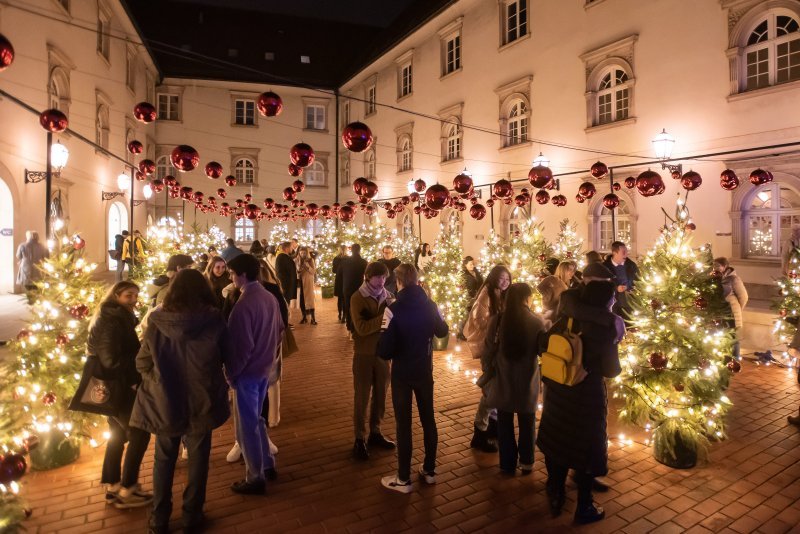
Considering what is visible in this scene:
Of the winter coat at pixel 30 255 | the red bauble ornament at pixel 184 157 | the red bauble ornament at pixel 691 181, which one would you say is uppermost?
the red bauble ornament at pixel 184 157

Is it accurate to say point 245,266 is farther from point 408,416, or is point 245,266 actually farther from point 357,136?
point 357,136

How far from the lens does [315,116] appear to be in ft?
108

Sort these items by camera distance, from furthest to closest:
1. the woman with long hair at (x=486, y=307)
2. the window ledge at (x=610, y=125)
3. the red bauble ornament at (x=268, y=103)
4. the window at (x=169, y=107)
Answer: the window at (x=169, y=107) → the window ledge at (x=610, y=125) → the red bauble ornament at (x=268, y=103) → the woman with long hair at (x=486, y=307)

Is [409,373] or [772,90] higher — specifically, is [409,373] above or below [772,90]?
below

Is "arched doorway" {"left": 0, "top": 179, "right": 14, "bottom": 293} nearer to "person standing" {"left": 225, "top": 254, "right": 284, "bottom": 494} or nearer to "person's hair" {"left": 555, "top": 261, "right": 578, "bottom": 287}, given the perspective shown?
"person standing" {"left": 225, "top": 254, "right": 284, "bottom": 494}

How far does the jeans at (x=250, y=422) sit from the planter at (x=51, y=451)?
201 centimetres

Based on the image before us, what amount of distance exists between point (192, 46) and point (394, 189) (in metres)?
17.5

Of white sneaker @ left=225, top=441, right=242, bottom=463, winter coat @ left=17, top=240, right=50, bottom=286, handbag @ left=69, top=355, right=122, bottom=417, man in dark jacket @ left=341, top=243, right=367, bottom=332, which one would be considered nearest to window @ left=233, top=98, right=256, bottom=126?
winter coat @ left=17, top=240, right=50, bottom=286

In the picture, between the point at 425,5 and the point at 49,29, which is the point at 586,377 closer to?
the point at 49,29

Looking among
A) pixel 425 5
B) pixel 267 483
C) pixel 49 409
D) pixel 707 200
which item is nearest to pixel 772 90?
pixel 707 200

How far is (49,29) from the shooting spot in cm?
1419

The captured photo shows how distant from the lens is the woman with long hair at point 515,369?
4359 millimetres

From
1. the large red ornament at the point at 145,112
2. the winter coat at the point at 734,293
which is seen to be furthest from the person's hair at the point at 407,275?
the large red ornament at the point at 145,112

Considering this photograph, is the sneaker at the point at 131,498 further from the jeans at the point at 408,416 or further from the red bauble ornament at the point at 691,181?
the red bauble ornament at the point at 691,181
